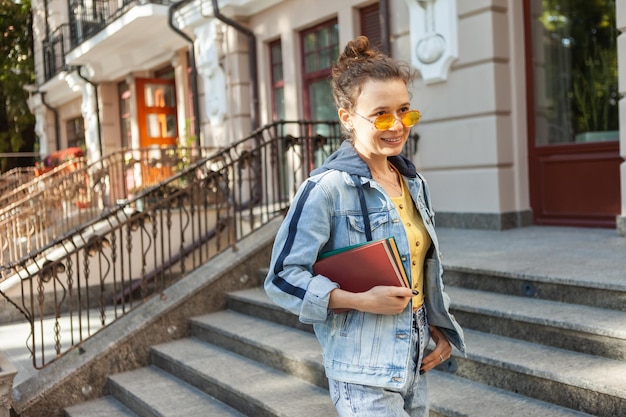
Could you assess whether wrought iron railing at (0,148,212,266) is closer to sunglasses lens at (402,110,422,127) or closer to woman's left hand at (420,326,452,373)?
woman's left hand at (420,326,452,373)

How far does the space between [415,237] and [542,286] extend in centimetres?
250

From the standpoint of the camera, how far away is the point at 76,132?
63.7 feet

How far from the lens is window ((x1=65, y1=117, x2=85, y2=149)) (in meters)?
18.9

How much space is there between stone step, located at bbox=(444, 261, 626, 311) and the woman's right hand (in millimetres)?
2470

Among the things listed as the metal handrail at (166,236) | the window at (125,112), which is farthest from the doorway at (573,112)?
the window at (125,112)

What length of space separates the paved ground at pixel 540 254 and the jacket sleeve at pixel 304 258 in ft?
8.53

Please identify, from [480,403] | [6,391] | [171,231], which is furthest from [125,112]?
[480,403]

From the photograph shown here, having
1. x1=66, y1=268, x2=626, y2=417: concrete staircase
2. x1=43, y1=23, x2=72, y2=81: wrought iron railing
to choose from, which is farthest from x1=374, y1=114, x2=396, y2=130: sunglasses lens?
x1=43, y1=23, x2=72, y2=81: wrought iron railing

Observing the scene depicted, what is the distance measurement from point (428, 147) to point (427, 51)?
3.73ft

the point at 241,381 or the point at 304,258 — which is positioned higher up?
the point at 304,258

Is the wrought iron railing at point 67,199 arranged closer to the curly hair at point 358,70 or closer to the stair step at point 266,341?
the stair step at point 266,341

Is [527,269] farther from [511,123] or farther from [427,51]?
[427,51]

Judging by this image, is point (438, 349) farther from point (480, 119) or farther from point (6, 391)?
point (480, 119)

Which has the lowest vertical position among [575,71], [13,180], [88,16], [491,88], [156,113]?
[13,180]
